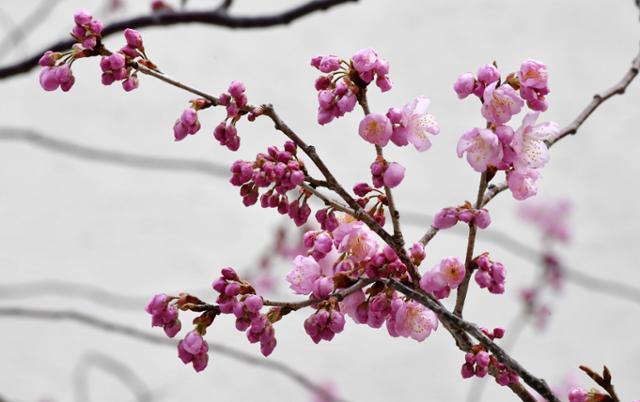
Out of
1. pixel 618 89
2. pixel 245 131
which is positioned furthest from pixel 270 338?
pixel 245 131

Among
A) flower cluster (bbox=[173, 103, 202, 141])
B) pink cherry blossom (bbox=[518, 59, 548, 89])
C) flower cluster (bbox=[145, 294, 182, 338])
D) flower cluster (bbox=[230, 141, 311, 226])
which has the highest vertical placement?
pink cherry blossom (bbox=[518, 59, 548, 89])

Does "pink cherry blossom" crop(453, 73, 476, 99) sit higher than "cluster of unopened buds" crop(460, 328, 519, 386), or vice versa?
"pink cherry blossom" crop(453, 73, 476, 99)

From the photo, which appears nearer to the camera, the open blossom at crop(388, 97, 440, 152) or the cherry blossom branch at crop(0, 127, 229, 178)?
the open blossom at crop(388, 97, 440, 152)

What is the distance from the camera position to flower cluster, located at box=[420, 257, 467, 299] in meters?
0.35

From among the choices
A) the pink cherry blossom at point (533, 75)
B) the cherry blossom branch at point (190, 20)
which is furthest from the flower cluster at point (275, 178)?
the cherry blossom branch at point (190, 20)

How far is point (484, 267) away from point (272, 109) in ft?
0.40

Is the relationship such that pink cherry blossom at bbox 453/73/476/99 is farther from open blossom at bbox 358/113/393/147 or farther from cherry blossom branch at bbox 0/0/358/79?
cherry blossom branch at bbox 0/0/358/79

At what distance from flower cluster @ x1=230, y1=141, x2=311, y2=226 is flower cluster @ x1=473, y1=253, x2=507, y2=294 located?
0.09m

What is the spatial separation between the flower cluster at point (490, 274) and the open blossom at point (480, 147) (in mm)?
49

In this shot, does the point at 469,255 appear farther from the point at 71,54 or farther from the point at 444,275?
the point at 71,54

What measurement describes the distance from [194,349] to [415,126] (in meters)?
0.15

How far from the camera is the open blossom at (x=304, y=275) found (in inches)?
14.9

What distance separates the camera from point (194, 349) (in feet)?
1.18

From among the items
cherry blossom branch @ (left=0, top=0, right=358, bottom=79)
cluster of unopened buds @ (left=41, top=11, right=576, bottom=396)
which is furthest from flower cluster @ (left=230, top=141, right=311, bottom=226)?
cherry blossom branch @ (left=0, top=0, right=358, bottom=79)
